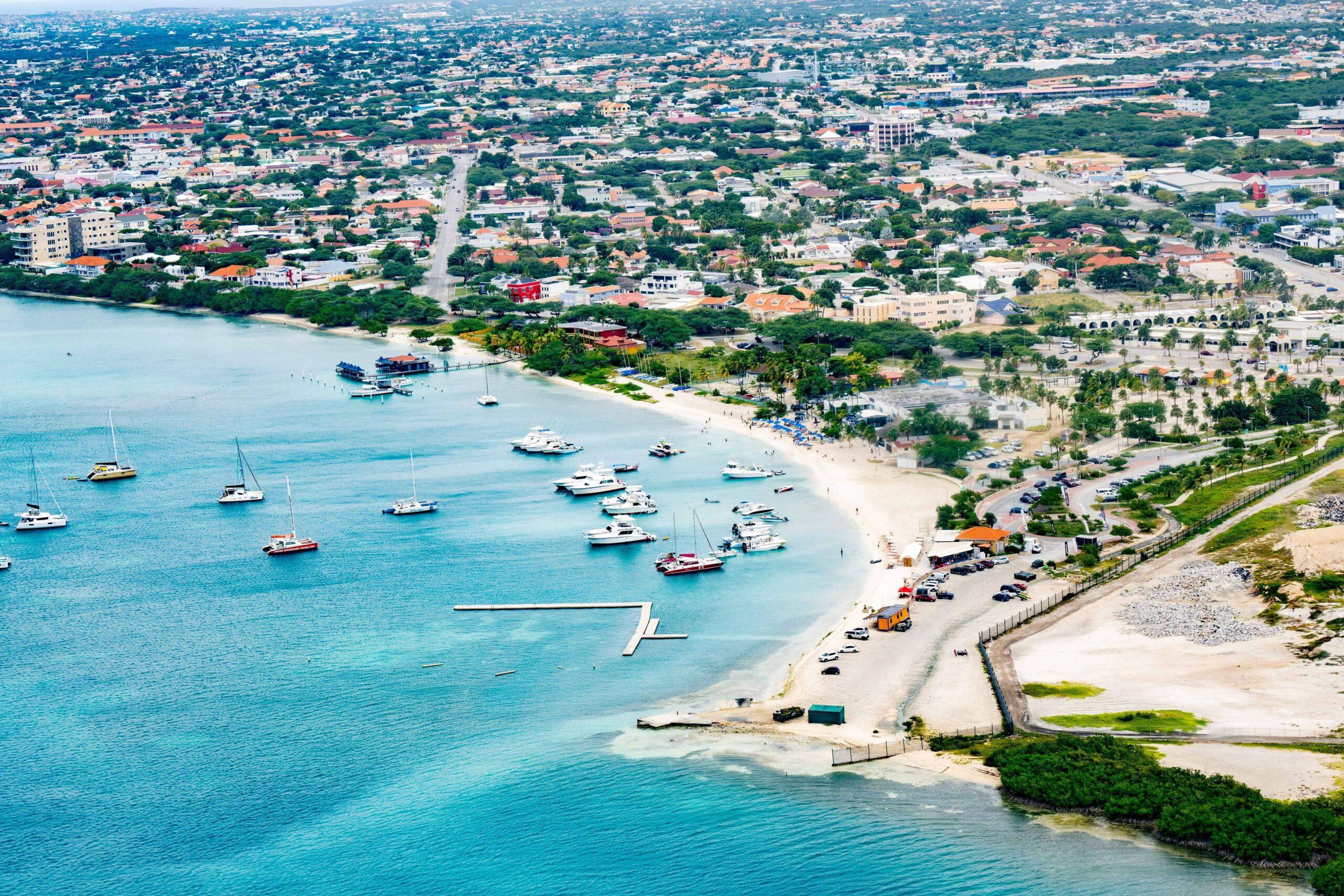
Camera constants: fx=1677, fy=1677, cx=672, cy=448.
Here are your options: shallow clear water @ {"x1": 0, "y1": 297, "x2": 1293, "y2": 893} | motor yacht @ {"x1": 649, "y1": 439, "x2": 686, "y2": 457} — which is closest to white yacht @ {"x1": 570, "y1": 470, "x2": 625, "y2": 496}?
shallow clear water @ {"x1": 0, "y1": 297, "x2": 1293, "y2": 893}

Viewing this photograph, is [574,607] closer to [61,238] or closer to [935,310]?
[935,310]

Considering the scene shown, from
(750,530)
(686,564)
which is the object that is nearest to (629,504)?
(750,530)

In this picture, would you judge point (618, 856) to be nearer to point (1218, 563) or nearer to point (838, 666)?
point (838, 666)

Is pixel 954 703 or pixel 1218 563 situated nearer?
pixel 954 703

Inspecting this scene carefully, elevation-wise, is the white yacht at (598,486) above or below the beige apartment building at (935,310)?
below

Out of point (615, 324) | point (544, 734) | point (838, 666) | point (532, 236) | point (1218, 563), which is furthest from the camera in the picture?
point (532, 236)

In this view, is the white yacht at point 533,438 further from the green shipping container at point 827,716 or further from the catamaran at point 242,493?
the green shipping container at point 827,716

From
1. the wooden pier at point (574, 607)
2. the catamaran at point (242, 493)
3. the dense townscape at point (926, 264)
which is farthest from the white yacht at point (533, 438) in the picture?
the wooden pier at point (574, 607)

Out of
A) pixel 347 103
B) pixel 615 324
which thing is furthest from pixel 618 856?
pixel 347 103
